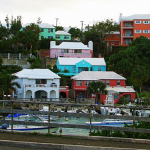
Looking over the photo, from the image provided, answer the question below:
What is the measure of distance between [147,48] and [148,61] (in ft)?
10.7

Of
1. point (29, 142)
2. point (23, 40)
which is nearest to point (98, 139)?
point (29, 142)

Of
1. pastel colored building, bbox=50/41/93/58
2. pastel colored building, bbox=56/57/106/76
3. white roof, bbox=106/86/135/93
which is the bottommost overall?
white roof, bbox=106/86/135/93

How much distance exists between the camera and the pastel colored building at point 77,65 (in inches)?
2446

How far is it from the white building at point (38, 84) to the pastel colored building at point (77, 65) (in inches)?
316

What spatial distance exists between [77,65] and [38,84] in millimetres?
11455

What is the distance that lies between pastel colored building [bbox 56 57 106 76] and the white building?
803 cm

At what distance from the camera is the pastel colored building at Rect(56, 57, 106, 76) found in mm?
62125

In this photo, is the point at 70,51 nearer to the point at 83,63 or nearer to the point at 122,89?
the point at 83,63

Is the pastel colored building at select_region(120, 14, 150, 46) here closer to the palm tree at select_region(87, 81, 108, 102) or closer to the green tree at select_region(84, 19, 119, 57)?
the green tree at select_region(84, 19, 119, 57)

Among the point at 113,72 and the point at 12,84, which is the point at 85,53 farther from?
the point at 12,84

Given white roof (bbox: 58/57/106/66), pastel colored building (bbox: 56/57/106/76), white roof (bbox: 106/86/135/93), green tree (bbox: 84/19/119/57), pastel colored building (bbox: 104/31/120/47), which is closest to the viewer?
white roof (bbox: 106/86/135/93)

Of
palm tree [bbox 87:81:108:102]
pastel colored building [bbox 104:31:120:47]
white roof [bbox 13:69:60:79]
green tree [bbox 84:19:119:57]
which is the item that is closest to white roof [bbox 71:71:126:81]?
palm tree [bbox 87:81:108:102]

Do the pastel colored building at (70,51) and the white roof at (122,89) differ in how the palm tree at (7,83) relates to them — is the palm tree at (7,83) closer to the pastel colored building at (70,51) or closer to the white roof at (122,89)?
the white roof at (122,89)

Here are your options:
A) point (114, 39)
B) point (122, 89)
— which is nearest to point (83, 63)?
point (122, 89)
